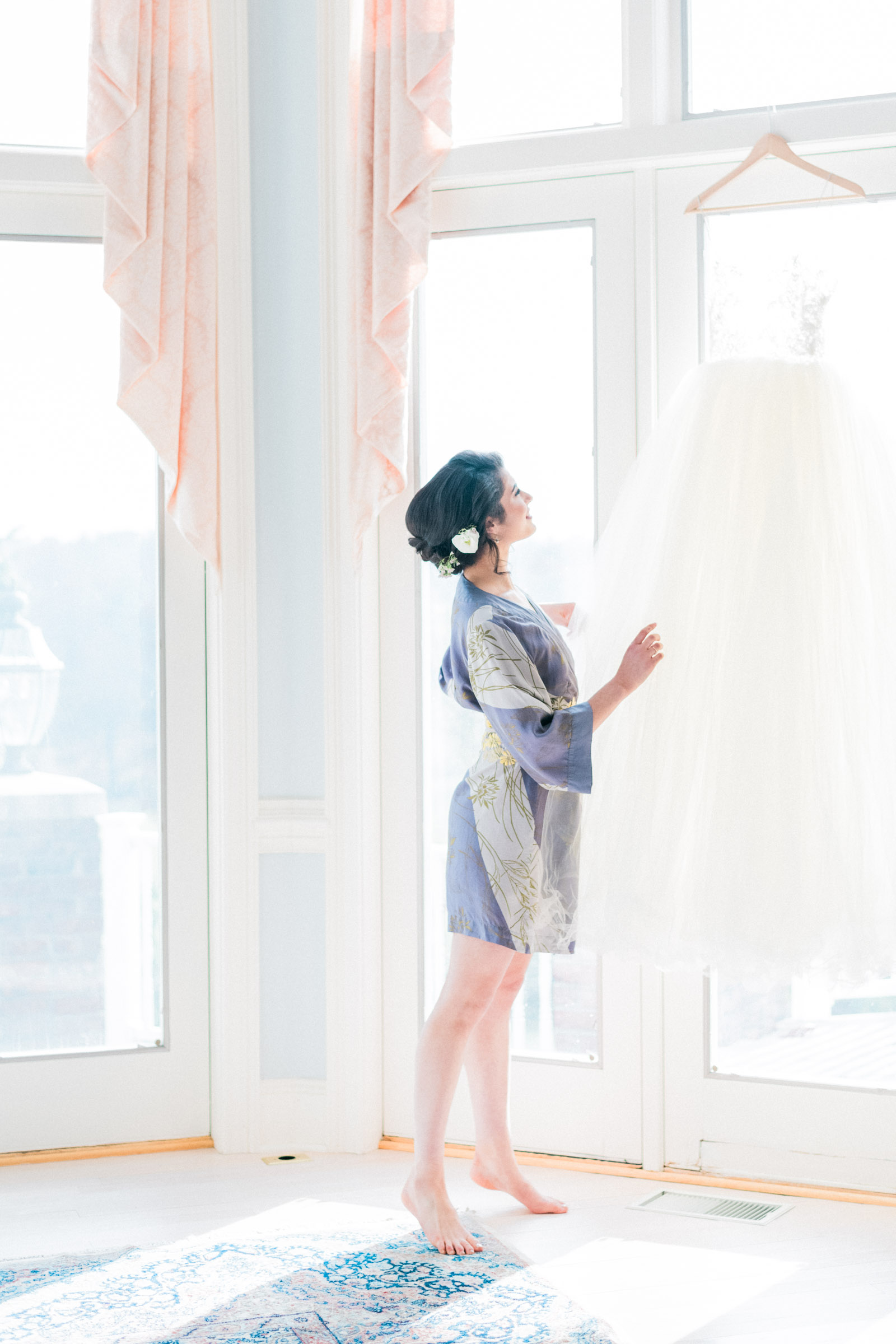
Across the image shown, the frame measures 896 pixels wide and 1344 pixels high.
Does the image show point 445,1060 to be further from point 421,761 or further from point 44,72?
point 44,72

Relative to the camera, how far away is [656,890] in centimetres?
205

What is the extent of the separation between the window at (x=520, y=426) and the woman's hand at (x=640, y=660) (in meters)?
0.78

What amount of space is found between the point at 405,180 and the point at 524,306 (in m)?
0.37

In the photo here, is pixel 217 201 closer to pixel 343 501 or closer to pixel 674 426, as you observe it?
pixel 343 501

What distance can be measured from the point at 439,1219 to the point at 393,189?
1978 mm

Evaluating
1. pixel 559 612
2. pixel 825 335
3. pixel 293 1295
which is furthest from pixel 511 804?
pixel 825 335

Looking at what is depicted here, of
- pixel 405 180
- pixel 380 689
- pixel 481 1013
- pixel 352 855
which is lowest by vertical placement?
pixel 481 1013

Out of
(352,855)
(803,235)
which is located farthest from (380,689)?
(803,235)

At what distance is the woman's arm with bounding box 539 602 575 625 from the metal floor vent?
3.73ft

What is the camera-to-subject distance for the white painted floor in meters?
2.04

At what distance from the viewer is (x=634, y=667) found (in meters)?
2.02

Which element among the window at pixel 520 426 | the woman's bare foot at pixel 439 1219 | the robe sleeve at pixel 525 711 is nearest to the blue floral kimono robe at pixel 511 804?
the robe sleeve at pixel 525 711

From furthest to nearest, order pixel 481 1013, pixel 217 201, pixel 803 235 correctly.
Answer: pixel 217 201 → pixel 803 235 → pixel 481 1013

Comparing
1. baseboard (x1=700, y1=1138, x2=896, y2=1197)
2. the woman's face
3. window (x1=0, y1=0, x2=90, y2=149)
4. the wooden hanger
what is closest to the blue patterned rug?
baseboard (x1=700, y1=1138, x2=896, y2=1197)
